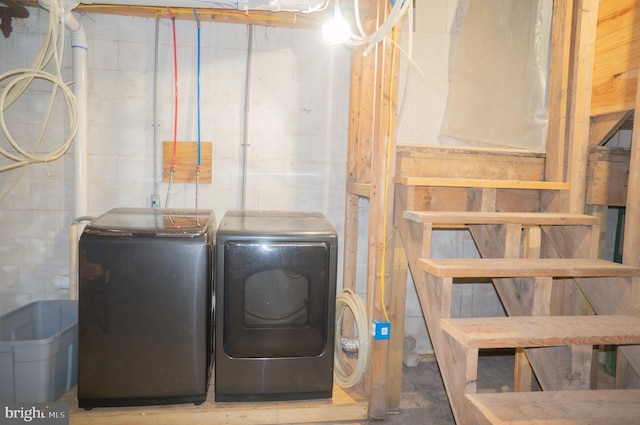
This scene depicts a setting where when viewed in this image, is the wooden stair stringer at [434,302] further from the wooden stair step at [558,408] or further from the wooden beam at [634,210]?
the wooden beam at [634,210]

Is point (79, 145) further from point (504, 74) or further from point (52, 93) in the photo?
point (504, 74)

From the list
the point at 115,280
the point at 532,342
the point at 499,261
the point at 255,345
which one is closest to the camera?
the point at 532,342

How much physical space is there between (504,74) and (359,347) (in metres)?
1.83

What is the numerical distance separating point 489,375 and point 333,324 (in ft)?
4.60

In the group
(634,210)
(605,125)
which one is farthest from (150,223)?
(605,125)

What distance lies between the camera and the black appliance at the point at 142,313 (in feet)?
5.68

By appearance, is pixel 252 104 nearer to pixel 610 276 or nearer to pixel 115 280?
pixel 115 280

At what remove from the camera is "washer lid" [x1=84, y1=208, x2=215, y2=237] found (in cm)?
175

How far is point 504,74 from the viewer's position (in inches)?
97.2

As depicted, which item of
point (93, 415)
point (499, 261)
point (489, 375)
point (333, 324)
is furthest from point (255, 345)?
point (489, 375)

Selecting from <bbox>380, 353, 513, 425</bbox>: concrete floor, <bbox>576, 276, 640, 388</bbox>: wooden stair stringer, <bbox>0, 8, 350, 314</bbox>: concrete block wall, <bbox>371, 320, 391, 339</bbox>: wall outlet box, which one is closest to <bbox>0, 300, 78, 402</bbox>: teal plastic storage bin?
<bbox>0, 8, 350, 314</bbox>: concrete block wall

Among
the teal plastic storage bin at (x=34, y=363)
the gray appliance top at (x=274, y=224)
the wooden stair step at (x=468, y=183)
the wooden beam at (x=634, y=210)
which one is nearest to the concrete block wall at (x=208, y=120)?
the gray appliance top at (x=274, y=224)

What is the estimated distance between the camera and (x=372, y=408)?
205cm

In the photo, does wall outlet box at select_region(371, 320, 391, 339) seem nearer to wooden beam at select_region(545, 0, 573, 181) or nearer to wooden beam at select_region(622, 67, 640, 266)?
wooden beam at select_region(622, 67, 640, 266)
